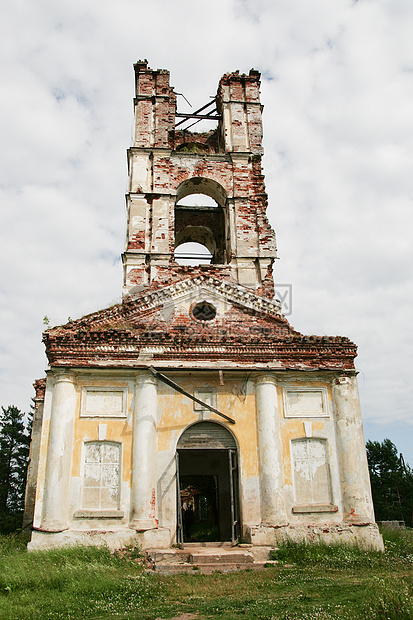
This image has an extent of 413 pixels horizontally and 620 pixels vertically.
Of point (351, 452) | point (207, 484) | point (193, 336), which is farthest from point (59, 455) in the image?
point (207, 484)

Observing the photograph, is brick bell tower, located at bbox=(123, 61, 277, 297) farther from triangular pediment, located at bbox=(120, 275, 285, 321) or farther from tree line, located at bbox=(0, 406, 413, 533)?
tree line, located at bbox=(0, 406, 413, 533)

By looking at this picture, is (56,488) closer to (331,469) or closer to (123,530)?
(123,530)

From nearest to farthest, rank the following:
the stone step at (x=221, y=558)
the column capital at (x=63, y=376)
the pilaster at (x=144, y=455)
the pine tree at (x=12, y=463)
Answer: the stone step at (x=221, y=558), the pilaster at (x=144, y=455), the column capital at (x=63, y=376), the pine tree at (x=12, y=463)

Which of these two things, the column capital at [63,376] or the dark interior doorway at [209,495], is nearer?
the column capital at [63,376]

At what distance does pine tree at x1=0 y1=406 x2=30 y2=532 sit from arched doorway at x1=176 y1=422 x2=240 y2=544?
9.76m

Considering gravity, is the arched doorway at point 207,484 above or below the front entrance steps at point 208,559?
above

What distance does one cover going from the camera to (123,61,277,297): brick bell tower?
15.7 m

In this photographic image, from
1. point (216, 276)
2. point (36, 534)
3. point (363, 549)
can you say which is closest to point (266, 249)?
point (216, 276)

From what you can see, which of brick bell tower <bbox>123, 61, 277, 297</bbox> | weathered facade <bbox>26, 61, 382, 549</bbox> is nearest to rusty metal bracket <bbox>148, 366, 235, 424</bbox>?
weathered facade <bbox>26, 61, 382, 549</bbox>

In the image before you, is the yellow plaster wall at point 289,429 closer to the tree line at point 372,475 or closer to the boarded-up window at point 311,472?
the boarded-up window at point 311,472

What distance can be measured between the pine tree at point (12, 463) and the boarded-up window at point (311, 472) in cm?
1936

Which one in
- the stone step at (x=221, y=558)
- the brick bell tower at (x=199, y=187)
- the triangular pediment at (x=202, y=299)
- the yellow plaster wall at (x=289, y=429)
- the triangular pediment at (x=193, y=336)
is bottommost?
the stone step at (x=221, y=558)

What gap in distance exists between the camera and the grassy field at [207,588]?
617 cm

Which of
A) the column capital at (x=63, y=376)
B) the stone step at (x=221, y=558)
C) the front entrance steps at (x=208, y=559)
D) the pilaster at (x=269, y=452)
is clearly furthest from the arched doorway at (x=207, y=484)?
the column capital at (x=63, y=376)
